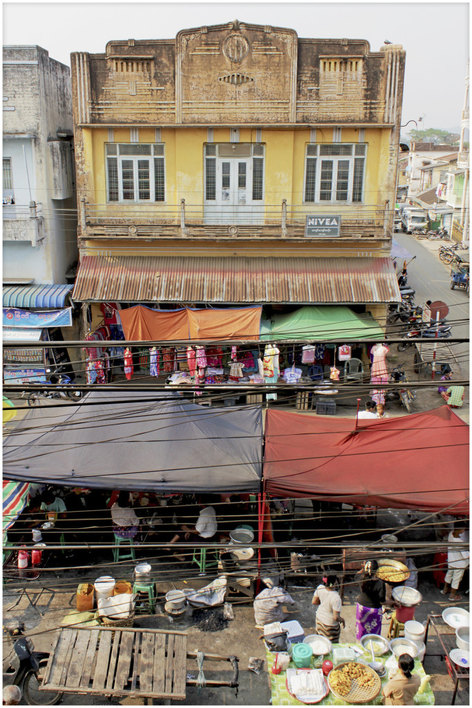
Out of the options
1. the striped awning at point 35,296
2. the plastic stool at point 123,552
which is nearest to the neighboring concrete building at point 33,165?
the striped awning at point 35,296

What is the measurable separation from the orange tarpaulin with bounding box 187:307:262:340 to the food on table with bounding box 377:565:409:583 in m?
8.60

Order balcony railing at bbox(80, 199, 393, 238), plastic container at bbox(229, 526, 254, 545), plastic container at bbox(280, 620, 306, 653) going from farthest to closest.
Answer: balcony railing at bbox(80, 199, 393, 238), plastic container at bbox(229, 526, 254, 545), plastic container at bbox(280, 620, 306, 653)

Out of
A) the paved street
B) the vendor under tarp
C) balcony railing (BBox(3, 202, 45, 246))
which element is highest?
balcony railing (BBox(3, 202, 45, 246))

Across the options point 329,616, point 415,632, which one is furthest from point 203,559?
point 415,632

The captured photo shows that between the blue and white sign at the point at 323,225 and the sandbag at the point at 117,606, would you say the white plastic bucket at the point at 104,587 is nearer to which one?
the sandbag at the point at 117,606

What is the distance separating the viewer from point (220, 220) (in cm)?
1903

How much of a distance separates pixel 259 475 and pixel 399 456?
248 centimetres

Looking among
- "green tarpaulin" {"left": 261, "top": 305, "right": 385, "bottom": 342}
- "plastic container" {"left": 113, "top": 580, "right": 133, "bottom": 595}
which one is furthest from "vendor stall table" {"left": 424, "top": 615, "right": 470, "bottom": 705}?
"green tarpaulin" {"left": 261, "top": 305, "right": 385, "bottom": 342}

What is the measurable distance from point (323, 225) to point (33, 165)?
29.4 ft

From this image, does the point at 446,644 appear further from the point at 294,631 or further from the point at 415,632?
the point at 294,631

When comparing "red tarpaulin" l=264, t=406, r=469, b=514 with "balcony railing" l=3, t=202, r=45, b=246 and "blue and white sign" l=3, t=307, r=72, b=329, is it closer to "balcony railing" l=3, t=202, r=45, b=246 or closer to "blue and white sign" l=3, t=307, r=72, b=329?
"blue and white sign" l=3, t=307, r=72, b=329

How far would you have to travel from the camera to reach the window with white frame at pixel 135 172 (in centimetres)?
1886

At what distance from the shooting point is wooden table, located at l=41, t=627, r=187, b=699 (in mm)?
7965

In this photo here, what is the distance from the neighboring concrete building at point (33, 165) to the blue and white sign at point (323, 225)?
7690 mm
